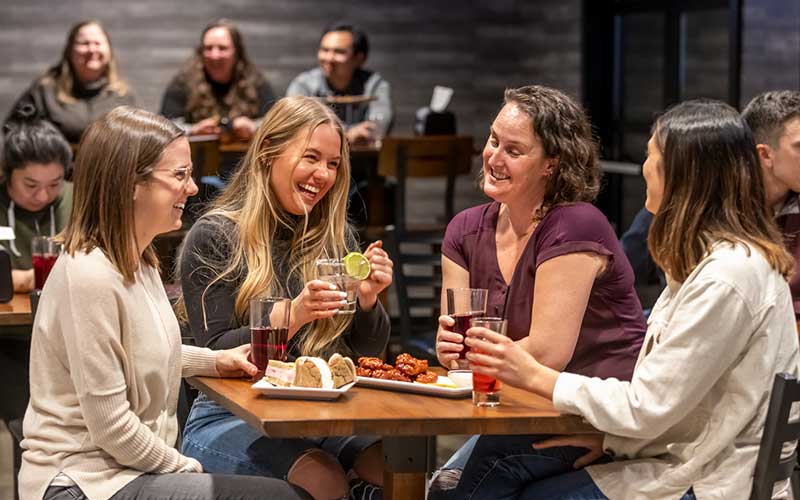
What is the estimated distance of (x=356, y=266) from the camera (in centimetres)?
281

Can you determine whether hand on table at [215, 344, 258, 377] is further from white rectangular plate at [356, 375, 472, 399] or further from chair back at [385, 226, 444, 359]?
chair back at [385, 226, 444, 359]

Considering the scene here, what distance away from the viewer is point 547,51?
9891 millimetres

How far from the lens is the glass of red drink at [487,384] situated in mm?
2459

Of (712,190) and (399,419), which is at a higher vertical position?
(712,190)

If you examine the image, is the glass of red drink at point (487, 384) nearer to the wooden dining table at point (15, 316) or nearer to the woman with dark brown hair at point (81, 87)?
the wooden dining table at point (15, 316)

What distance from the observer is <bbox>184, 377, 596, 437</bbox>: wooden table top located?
2314 millimetres

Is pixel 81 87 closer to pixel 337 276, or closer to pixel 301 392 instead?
pixel 337 276

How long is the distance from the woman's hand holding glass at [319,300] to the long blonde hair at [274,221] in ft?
0.81

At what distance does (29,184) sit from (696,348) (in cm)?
308

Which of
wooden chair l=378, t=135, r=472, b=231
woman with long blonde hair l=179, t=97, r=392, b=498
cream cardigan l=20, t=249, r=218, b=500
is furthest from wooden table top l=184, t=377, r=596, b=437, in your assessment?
wooden chair l=378, t=135, r=472, b=231

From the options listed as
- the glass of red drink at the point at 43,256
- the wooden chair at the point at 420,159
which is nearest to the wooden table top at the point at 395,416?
the glass of red drink at the point at 43,256

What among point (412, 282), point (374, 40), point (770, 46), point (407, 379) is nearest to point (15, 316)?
point (407, 379)

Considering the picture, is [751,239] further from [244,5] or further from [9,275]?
[244,5]

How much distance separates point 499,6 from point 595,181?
7.09 metres
